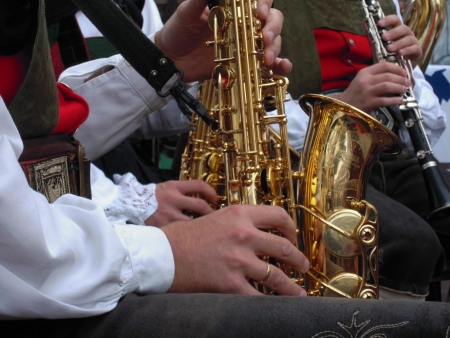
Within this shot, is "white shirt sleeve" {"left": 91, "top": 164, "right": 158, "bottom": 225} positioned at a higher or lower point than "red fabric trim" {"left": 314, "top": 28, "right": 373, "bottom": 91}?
lower

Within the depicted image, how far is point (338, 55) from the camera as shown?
217 cm

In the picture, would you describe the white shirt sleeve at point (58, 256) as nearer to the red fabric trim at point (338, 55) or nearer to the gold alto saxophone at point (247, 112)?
the gold alto saxophone at point (247, 112)

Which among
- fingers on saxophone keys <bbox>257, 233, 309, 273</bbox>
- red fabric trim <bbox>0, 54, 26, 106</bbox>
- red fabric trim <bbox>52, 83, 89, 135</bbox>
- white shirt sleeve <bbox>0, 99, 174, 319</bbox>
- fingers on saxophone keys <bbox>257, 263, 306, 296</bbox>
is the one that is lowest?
fingers on saxophone keys <bbox>257, 263, 306, 296</bbox>

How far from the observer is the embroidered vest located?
210 centimetres

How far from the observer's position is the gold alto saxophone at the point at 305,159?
3.68 feet

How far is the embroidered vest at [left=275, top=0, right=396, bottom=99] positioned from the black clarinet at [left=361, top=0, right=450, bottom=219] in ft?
0.69

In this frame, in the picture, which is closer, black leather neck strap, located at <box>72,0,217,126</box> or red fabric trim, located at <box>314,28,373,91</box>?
black leather neck strap, located at <box>72,0,217,126</box>

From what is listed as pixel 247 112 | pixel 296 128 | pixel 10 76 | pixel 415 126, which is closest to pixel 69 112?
pixel 10 76

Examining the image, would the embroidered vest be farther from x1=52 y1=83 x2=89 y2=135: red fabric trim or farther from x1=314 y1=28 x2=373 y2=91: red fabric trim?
x1=52 y1=83 x2=89 y2=135: red fabric trim

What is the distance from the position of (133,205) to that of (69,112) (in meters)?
0.39

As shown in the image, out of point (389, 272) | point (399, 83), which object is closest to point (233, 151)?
point (389, 272)

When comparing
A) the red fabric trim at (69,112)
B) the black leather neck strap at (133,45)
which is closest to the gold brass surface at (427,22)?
the black leather neck strap at (133,45)

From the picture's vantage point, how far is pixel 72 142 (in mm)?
1024

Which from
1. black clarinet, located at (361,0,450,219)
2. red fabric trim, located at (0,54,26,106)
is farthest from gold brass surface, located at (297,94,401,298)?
red fabric trim, located at (0,54,26,106)
